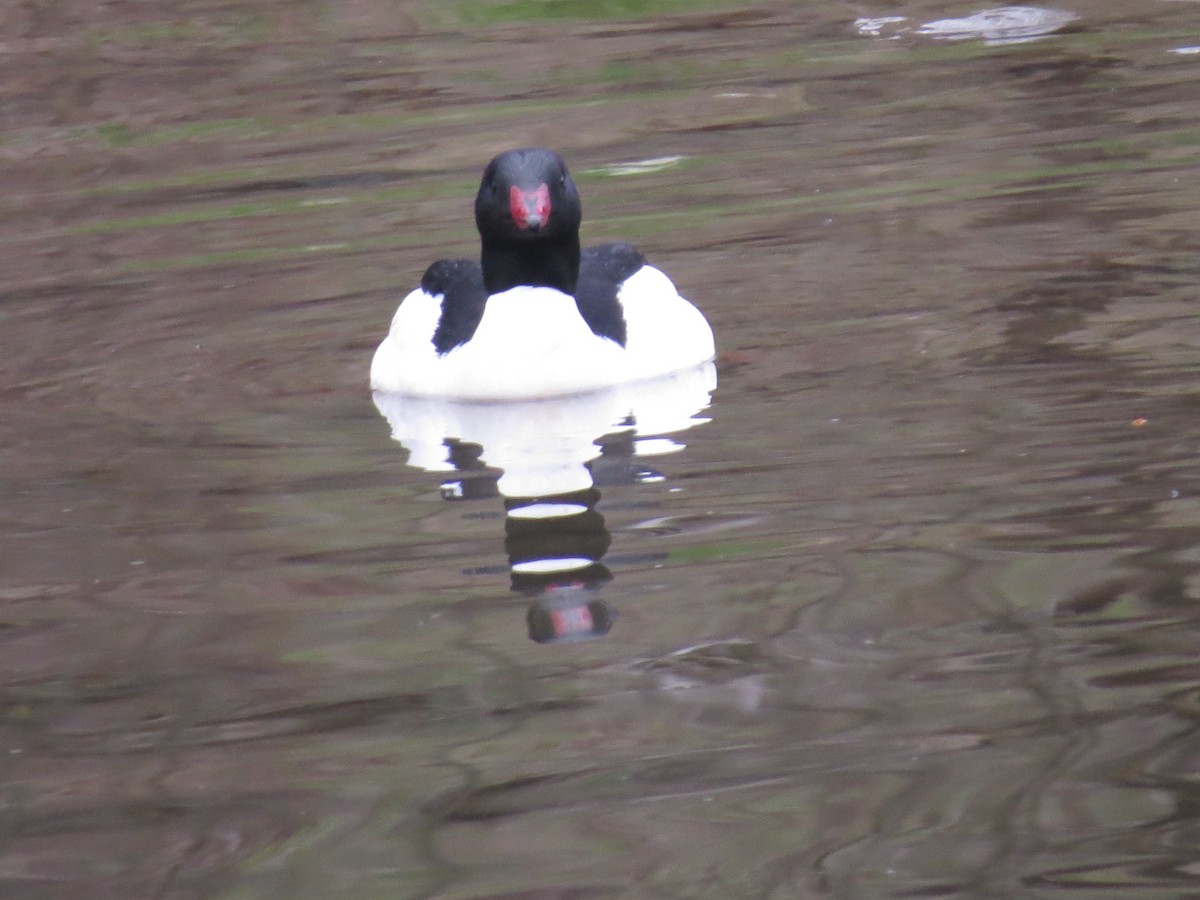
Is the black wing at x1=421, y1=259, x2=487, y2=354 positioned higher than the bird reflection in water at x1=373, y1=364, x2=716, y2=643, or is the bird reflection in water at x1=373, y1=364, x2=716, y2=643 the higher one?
the black wing at x1=421, y1=259, x2=487, y2=354

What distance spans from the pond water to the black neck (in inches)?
27.5

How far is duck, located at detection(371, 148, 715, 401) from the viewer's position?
752 centimetres

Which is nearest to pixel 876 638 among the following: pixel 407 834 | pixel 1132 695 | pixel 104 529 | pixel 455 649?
pixel 1132 695

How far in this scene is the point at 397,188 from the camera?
11.0 metres

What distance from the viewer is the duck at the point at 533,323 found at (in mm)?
7516

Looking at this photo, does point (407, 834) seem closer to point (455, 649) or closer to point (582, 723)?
point (582, 723)


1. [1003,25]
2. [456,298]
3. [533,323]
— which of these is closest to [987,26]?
[1003,25]

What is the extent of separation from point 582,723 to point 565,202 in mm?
3433

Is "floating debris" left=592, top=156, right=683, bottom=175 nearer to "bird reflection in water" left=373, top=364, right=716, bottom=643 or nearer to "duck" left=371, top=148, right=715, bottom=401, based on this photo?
"duck" left=371, top=148, right=715, bottom=401

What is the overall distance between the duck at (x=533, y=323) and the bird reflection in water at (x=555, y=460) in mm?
62

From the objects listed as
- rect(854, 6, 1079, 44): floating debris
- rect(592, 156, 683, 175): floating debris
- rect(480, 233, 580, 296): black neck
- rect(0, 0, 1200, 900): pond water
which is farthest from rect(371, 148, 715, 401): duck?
rect(854, 6, 1079, 44): floating debris

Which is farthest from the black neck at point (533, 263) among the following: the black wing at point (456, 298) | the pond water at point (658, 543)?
the pond water at point (658, 543)

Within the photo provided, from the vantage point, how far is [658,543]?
5629 mm

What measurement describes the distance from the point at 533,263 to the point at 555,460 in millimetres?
1311
